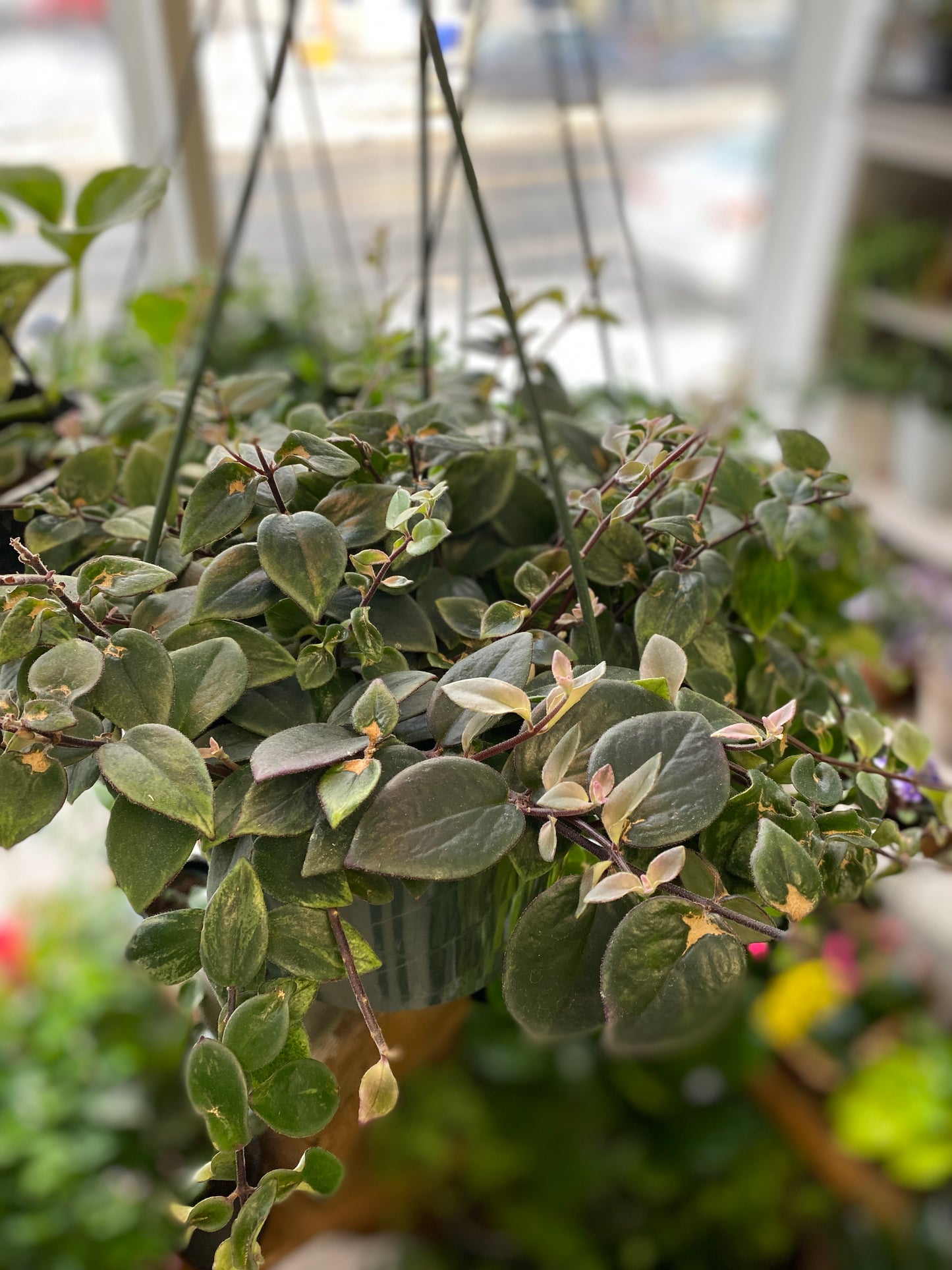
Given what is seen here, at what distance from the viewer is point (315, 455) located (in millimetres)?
380

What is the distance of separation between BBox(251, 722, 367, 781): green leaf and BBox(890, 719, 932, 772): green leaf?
26cm

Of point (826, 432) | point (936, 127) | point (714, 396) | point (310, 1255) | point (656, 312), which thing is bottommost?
point (310, 1255)

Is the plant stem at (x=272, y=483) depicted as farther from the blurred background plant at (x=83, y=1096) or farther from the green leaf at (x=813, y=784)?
the blurred background plant at (x=83, y=1096)

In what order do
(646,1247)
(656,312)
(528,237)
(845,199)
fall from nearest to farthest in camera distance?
(646,1247), (528,237), (845,199), (656,312)

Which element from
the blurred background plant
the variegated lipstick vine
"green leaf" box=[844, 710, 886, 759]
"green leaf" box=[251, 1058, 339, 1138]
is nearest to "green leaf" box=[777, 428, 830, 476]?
the variegated lipstick vine

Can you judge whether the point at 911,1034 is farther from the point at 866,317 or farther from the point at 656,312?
the point at 656,312

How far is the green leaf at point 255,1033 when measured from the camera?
33 cm

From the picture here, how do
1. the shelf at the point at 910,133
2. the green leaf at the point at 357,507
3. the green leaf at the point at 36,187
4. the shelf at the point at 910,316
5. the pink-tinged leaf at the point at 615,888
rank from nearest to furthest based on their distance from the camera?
1. the pink-tinged leaf at the point at 615,888
2. the green leaf at the point at 357,507
3. the green leaf at the point at 36,187
4. the shelf at the point at 910,133
5. the shelf at the point at 910,316

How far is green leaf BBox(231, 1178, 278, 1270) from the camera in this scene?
0.34 meters

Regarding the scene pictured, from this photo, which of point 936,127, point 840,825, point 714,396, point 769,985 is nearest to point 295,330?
point 714,396

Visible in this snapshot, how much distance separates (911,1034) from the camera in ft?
4.52

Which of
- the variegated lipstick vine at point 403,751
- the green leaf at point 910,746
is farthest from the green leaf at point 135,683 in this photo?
the green leaf at point 910,746

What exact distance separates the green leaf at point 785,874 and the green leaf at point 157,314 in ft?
1.78

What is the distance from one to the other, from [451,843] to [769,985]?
1.31 meters
